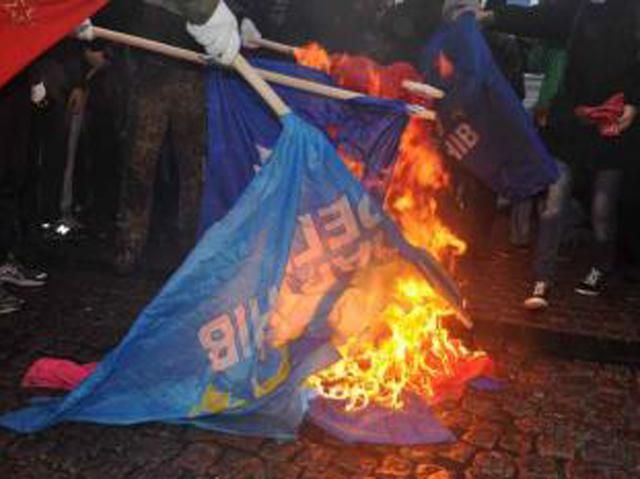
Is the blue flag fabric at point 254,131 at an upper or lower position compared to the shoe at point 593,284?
upper

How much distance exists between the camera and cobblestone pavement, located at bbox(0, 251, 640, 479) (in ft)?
13.5

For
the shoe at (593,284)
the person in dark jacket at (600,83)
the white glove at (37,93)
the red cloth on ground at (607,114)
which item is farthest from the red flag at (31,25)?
the shoe at (593,284)

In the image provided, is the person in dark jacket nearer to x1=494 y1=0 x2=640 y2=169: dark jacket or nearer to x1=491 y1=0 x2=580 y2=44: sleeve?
x1=494 y1=0 x2=640 y2=169: dark jacket

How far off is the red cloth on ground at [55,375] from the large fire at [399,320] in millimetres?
1281

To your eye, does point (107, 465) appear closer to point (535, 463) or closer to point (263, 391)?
point (263, 391)

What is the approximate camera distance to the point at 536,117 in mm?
8211

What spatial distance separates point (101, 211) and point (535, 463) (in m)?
5.28

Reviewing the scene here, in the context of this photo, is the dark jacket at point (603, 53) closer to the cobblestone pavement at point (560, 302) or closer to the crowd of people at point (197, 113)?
the crowd of people at point (197, 113)

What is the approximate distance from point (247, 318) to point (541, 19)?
421cm

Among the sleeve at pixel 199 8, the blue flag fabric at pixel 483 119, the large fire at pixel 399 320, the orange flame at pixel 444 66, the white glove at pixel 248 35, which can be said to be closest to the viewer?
the large fire at pixel 399 320

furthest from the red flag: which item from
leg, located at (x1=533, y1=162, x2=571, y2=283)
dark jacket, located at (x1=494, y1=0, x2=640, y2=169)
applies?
leg, located at (x1=533, y1=162, x2=571, y2=283)

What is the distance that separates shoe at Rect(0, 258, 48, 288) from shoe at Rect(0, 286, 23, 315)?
0.35 meters

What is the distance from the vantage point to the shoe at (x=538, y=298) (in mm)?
6570

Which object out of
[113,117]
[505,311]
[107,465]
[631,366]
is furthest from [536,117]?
[107,465]
